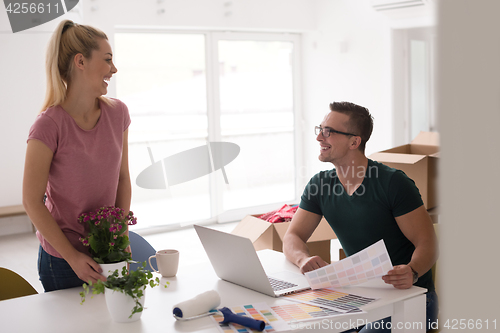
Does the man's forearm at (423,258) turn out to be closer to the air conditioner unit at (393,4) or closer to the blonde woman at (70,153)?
the blonde woman at (70,153)

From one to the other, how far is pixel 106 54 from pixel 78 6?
11.4 ft

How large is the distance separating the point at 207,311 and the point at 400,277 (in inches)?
23.4

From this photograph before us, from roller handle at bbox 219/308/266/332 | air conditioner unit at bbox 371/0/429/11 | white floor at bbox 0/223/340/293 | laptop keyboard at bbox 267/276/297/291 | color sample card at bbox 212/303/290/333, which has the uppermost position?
air conditioner unit at bbox 371/0/429/11

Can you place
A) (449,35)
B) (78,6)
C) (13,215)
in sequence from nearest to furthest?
1. (449,35)
2. (78,6)
3. (13,215)

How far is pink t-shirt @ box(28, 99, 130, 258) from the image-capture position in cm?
149

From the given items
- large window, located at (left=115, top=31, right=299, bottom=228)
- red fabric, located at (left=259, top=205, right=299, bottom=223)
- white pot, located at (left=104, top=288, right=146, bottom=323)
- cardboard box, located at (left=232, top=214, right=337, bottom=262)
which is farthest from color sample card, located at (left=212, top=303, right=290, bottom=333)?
large window, located at (left=115, top=31, right=299, bottom=228)

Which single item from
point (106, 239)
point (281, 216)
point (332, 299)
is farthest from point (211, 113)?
point (332, 299)

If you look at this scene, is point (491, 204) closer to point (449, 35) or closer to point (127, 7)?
point (449, 35)

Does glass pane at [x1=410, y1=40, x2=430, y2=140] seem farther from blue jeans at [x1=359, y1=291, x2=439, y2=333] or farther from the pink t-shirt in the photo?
the pink t-shirt

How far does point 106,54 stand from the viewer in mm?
1615

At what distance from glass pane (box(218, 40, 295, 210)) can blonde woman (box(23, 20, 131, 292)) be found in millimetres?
4112

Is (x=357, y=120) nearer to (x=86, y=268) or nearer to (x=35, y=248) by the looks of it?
(x=86, y=268)

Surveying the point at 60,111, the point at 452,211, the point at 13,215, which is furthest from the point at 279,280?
the point at 13,215

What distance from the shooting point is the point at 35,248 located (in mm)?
4762
